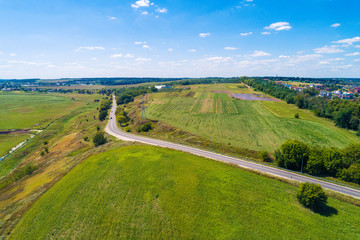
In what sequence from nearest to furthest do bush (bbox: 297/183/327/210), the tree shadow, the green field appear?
the tree shadow
bush (bbox: 297/183/327/210)
the green field

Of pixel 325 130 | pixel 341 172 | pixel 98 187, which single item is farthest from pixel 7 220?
pixel 325 130

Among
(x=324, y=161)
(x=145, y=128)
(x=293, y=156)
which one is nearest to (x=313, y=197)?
(x=293, y=156)

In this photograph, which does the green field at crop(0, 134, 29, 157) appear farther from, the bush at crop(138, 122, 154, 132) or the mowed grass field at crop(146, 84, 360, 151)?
the mowed grass field at crop(146, 84, 360, 151)

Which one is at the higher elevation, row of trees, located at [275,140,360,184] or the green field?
row of trees, located at [275,140,360,184]

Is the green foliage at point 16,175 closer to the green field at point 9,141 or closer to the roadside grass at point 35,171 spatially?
the roadside grass at point 35,171

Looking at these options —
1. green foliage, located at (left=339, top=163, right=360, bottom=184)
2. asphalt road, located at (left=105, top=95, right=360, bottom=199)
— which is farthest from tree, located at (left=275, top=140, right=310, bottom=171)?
green foliage, located at (left=339, top=163, right=360, bottom=184)

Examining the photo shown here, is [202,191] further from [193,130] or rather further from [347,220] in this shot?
[193,130]

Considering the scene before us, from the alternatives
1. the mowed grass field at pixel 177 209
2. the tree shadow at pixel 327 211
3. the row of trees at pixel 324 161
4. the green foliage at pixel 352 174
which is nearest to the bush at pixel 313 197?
the tree shadow at pixel 327 211
